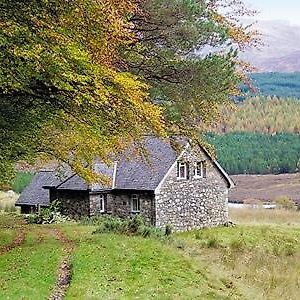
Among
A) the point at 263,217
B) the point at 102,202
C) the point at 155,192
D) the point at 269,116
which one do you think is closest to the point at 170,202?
the point at 155,192

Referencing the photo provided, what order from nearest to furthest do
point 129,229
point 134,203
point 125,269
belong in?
point 125,269
point 129,229
point 134,203

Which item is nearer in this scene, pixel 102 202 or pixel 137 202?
pixel 137 202

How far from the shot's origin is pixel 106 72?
14672 millimetres

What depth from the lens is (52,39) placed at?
13898 mm

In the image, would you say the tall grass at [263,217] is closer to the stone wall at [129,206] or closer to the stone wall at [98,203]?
the stone wall at [129,206]

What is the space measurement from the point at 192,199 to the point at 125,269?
22.8 metres

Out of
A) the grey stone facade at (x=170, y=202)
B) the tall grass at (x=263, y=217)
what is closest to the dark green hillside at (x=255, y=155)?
the tall grass at (x=263, y=217)

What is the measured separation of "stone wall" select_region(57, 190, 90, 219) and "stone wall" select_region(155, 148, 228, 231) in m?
4.14

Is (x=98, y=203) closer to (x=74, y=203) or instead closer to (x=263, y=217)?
(x=74, y=203)

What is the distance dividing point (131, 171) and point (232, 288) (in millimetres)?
22559

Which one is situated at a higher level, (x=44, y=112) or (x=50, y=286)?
(x=44, y=112)

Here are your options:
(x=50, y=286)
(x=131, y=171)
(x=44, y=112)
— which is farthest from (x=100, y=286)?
(x=131, y=171)

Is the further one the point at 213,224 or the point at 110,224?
the point at 213,224

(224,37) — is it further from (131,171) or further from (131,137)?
(131,171)
